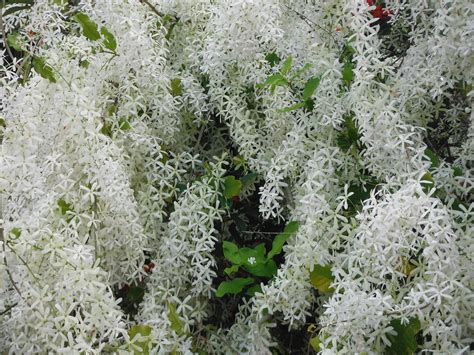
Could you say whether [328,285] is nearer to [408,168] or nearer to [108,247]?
[408,168]

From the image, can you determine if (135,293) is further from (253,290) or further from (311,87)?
(311,87)

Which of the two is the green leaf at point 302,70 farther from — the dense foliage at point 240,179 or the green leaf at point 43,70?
the green leaf at point 43,70

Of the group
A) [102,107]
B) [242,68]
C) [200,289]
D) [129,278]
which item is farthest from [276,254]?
[102,107]

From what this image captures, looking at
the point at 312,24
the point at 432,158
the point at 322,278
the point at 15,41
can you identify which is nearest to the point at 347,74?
the point at 312,24

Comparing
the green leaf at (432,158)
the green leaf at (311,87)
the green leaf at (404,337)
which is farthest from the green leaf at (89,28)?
the green leaf at (404,337)

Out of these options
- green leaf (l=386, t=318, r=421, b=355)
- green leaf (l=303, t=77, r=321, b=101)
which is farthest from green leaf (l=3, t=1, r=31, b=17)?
green leaf (l=386, t=318, r=421, b=355)

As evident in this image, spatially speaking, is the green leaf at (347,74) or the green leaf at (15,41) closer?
the green leaf at (347,74)
